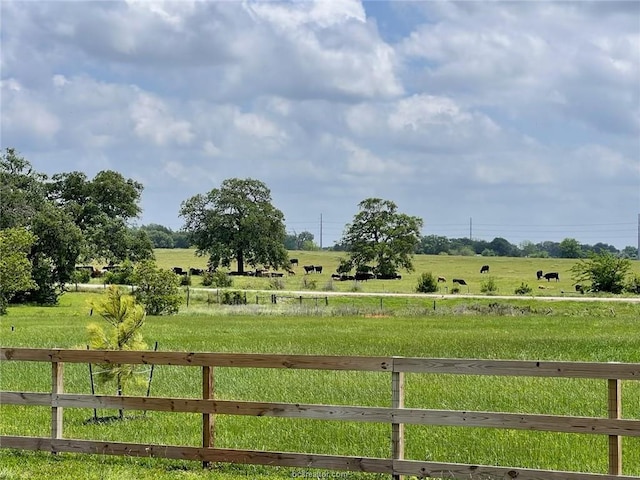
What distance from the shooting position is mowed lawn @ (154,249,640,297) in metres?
80.4

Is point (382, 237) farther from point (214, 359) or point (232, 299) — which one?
point (214, 359)

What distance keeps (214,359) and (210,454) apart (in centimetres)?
103

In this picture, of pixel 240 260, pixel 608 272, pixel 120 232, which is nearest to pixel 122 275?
pixel 120 232

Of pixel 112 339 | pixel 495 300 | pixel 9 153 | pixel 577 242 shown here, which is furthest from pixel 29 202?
pixel 577 242

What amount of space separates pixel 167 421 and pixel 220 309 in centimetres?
4009

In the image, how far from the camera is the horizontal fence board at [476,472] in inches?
282

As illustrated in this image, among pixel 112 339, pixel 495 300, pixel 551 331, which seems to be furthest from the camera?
pixel 495 300

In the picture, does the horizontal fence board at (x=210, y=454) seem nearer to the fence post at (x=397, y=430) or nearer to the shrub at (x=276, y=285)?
the fence post at (x=397, y=430)

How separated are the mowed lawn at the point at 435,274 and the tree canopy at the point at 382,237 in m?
3.13

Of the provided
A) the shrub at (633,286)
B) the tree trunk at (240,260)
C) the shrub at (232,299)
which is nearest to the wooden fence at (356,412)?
the shrub at (232,299)

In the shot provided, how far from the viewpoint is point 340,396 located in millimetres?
14914

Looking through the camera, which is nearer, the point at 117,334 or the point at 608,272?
the point at 117,334

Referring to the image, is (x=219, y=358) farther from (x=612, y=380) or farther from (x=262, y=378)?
(x=262, y=378)

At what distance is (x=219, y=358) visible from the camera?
27.4ft
